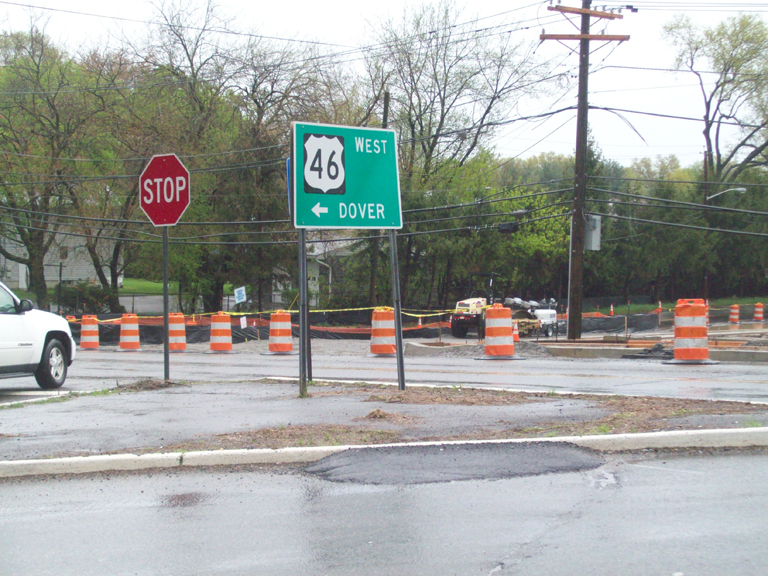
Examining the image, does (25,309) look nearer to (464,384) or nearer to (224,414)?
(224,414)

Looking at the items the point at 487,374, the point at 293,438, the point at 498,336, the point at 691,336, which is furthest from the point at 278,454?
the point at 498,336

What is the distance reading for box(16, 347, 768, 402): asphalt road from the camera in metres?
10.5

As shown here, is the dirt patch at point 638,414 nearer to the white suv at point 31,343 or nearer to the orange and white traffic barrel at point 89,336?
the white suv at point 31,343

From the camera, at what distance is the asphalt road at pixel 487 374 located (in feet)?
34.4

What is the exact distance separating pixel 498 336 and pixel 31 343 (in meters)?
10.2

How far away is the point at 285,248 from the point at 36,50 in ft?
57.8

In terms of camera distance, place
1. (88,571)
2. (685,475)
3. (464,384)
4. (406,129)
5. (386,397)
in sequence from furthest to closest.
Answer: (406,129) < (464,384) < (386,397) < (685,475) < (88,571)

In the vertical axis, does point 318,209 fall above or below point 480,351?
above

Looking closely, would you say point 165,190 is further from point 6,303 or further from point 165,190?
point 6,303

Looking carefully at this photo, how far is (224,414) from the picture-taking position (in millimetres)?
8094

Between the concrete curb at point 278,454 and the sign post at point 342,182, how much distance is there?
329cm

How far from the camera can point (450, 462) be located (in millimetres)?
5676

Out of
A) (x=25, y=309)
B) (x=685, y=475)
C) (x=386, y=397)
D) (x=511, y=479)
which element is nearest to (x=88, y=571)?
(x=511, y=479)

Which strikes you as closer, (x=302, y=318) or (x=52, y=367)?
(x=302, y=318)
